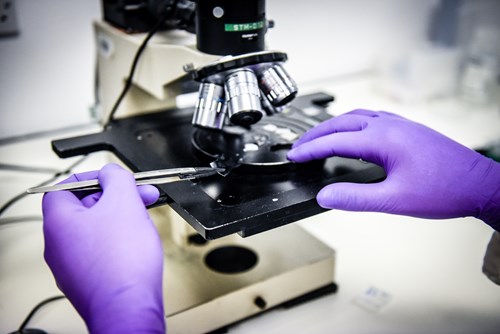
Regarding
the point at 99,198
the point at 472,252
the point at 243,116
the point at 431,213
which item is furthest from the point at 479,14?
the point at 99,198

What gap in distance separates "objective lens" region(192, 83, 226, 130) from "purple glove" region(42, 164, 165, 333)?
172 millimetres

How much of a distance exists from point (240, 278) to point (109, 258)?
37 cm

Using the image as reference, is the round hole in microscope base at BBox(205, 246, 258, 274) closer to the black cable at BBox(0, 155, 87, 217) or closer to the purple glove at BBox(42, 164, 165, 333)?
the purple glove at BBox(42, 164, 165, 333)

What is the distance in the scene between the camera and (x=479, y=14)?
6.46 feet

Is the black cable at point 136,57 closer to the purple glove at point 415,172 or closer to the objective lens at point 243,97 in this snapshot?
the objective lens at point 243,97

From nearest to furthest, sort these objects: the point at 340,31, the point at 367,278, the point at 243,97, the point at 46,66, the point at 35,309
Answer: the point at 243,97
the point at 35,309
the point at 367,278
the point at 46,66
the point at 340,31

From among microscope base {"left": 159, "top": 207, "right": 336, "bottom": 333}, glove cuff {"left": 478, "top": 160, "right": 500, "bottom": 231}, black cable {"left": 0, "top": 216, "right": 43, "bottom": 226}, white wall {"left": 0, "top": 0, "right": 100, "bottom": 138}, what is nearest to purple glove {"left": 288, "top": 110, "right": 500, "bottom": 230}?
glove cuff {"left": 478, "top": 160, "right": 500, "bottom": 231}

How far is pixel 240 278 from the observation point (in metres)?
0.98

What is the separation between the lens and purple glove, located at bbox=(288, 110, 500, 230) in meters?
0.82

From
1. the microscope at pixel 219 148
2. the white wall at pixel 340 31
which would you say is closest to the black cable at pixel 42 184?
the microscope at pixel 219 148

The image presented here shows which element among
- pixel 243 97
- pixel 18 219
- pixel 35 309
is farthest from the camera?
pixel 18 219

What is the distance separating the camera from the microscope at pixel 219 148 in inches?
31.8

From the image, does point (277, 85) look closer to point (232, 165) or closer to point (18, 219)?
point (232, 165)

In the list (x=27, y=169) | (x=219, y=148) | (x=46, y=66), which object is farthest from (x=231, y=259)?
(x=46, y=66)
